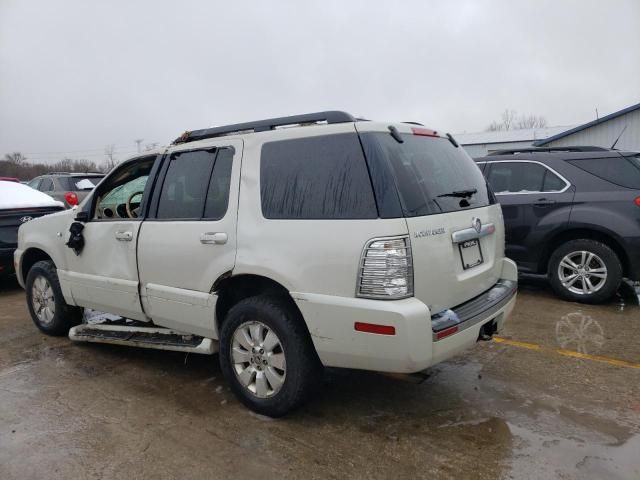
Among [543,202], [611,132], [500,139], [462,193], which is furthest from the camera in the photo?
[500,139]

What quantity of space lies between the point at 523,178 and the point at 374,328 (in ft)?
15.1

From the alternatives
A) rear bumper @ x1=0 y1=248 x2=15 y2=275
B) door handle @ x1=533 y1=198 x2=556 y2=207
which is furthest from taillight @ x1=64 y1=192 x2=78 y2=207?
door handle @ x1=533 y1=198 x2=556 y2=207

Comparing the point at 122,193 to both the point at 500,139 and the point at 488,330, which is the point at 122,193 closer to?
the point at 488,330

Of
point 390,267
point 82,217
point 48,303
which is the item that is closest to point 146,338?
point 82,217

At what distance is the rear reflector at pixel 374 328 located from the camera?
8.66 feet

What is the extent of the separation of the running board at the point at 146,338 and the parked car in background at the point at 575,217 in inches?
171

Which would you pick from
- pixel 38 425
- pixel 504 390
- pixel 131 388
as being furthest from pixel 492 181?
pixel 38 425

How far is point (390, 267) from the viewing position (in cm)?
268

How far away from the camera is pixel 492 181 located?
22.1 feet

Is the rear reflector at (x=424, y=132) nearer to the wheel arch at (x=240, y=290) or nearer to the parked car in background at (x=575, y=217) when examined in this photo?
the wheel arch at (x=240, y=290)

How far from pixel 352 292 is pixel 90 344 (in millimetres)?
3430

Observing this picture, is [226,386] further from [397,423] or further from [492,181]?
[492,181]

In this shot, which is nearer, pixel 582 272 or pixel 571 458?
pixel 571 458

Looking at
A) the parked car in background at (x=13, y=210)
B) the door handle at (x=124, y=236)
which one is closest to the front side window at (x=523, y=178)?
the door handle at (x=124, y=236)
